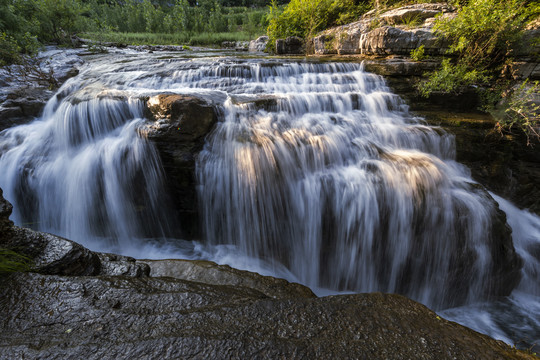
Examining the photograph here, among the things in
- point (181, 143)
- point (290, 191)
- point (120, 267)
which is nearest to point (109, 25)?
point (181, 143)

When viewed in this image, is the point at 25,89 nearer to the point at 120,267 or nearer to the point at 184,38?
the point at 120,267

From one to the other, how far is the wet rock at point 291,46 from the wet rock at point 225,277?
11.2 meters

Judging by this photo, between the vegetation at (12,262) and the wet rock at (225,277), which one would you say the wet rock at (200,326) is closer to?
the vegetation at (12,262)

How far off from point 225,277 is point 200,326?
1195 mm

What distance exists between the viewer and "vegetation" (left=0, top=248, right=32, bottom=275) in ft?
5.11

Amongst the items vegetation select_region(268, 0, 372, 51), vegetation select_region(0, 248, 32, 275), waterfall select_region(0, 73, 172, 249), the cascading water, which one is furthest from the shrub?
vegetation select_region(0, 248, 32, 275)

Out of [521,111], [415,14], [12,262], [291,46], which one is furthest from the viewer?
[291,46]

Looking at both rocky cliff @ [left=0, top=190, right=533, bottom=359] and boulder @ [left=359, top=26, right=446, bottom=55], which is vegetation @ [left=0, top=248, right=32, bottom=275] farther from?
boulder @ [left=359, top=26, right=446, bottom=55]

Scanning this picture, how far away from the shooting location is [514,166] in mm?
4777

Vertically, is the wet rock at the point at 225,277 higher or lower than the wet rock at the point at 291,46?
lower

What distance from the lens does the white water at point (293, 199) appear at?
11.5 feet

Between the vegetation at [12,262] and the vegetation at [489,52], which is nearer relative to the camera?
the vegetation at [12,262]

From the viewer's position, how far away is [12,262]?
162cm

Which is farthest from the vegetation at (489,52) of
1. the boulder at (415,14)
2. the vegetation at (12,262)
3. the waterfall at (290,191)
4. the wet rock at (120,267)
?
the vegetation at (12,262)
